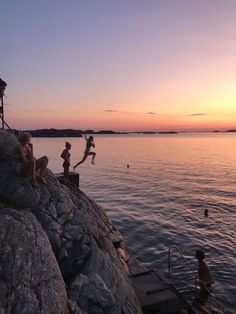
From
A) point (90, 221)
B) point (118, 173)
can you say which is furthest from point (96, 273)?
point (118, 173)

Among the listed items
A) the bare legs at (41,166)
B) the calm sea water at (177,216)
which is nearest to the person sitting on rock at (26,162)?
the bare legs at (41,166)

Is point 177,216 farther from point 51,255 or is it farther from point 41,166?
point 51,255

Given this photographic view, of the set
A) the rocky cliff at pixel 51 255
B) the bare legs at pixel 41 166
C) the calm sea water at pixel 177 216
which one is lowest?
the calm sea water at pixel 177 216

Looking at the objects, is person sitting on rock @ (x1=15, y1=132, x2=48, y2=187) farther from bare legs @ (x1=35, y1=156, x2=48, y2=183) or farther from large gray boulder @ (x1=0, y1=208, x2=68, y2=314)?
large gray boulder @ (x1=0, y1=208, x2=68, y2=314)

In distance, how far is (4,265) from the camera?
945 cm

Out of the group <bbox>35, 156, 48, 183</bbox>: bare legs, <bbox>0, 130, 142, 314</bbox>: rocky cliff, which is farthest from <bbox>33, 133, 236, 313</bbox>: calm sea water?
<bbox>35, 156, 48, 183</bbox>: bare legs

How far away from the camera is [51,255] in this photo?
10930mm

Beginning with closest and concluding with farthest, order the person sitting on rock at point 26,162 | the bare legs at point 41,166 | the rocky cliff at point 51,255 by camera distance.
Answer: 1. the rocky cliff at point 51,255
2. the person sitting on rock at point 26,162
3. the bare legs at point 41,166

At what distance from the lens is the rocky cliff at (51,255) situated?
9.53m

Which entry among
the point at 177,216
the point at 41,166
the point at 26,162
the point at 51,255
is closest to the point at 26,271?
the point at 51,255

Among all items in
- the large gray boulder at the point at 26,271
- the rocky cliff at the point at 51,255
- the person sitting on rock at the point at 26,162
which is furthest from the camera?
the person sitting on rock at the point at 26,162

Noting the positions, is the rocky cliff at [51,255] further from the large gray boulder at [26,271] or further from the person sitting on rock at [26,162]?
the person sitting on rock at [26,162]

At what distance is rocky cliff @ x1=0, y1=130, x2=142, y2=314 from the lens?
953 cm

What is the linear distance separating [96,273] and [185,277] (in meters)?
12.6
